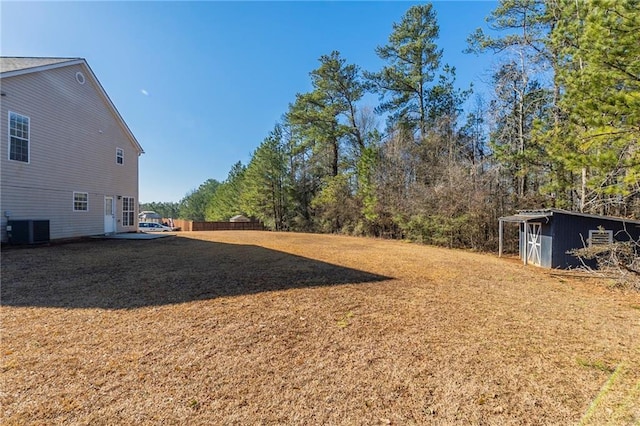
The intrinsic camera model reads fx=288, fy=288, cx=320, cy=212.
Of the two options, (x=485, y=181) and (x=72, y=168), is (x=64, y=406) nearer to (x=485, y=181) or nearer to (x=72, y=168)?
(x=72, y=168)

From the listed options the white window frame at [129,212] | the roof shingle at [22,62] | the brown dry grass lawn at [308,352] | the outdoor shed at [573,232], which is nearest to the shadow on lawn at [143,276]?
the brown dry grass lawn at [308,352]

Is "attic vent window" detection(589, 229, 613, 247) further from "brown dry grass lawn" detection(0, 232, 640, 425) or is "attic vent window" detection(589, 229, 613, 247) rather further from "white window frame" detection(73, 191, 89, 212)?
"white window frame" detection(73, 191, 89, 212)

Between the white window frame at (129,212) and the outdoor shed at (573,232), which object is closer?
the outdoor shed at (573,232)

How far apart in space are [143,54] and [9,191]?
268 inches

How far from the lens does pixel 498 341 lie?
3.47 metres

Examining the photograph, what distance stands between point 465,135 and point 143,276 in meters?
19.5

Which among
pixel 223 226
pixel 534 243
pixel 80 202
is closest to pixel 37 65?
pixel 80 202

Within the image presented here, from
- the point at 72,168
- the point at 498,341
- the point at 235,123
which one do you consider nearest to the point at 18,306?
the point at 498,341

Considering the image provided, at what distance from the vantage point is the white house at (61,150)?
975 cm

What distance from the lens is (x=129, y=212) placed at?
1569 cm

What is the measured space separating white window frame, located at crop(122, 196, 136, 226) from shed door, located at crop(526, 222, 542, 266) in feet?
61.1

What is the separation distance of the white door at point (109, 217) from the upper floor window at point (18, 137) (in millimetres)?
3977

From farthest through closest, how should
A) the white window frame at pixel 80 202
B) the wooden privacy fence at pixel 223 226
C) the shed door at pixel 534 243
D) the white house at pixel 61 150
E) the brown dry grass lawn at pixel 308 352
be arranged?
the wooden privacy fence at pixel 223 226 → the white window frame at pixel 80 202 → the shed door at pixel 534 243 → the white house at pixel 61 150 → the brown dry grass lawn at pixel 308 352

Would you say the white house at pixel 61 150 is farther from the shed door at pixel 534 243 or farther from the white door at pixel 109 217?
the shed door at pixel 534 243
